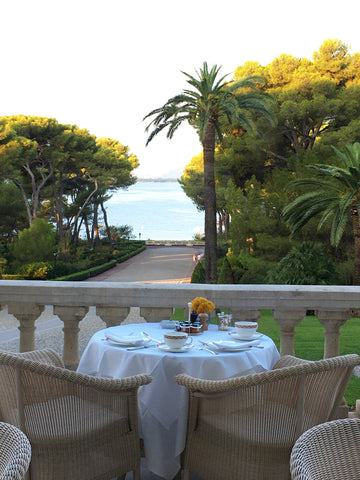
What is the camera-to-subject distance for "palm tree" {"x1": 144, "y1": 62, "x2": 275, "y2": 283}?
66.8 ft

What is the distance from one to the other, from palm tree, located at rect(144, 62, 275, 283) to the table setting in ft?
56.9

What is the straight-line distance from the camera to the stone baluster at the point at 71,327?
12.5 ft

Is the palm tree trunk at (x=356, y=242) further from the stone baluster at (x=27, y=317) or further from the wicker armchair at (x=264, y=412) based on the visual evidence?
the wicker armchair at (x=264, y=412)

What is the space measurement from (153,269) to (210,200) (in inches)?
623

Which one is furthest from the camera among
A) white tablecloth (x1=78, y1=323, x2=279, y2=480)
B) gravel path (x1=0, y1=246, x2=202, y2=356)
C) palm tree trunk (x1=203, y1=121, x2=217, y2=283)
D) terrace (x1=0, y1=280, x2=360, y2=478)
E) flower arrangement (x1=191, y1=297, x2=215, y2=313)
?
palm tree trunk (x1=203, y1=121, x2=217, y2=283)

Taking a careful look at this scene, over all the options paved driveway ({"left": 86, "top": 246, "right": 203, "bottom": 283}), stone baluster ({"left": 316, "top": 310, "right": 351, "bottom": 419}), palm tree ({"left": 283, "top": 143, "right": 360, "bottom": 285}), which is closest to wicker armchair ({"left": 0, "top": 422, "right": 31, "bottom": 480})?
stone baluster ({"left": 316, "top": 310, "right": 351, "bottom": 419})

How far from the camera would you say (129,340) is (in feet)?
9.82

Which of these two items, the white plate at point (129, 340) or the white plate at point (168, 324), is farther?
the white plate at point (168, 324)

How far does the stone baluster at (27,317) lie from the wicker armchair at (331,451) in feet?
8.49

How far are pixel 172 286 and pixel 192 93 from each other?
17771 millimetres

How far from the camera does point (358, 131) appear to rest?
93.8ft

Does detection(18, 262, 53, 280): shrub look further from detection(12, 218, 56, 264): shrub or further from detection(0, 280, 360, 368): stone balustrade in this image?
detection(0, 280, 360, 368): stone balustrade

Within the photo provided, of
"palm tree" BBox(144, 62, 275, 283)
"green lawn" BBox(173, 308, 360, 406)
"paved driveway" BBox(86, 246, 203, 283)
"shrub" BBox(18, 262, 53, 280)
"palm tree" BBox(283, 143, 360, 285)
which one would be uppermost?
"palm tree" BBox(144, 62, 275, 283)

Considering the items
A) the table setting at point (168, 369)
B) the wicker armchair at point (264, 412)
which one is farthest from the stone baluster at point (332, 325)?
the wicker armchair at point (264, 412)
